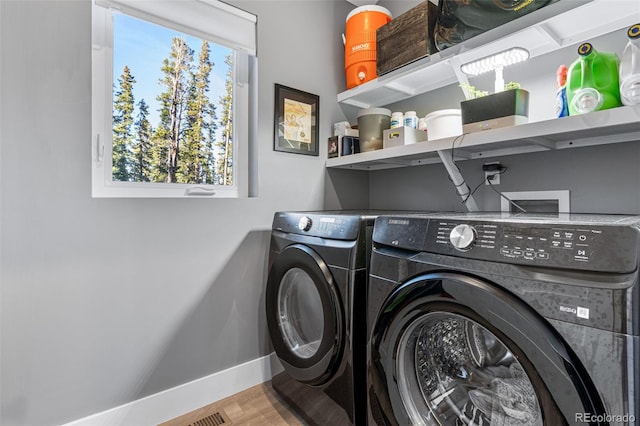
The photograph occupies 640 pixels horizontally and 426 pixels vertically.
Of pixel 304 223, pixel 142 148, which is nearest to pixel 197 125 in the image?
pixel 142 148

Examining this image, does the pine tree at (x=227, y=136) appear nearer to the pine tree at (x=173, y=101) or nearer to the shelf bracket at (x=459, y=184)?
the pine tree at (x=173, y=101)

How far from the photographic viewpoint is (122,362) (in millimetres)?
1434

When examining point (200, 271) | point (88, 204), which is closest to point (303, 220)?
point (200, 271)

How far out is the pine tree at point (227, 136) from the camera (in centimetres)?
183

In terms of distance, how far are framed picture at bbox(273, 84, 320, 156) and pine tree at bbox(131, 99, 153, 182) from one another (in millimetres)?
679

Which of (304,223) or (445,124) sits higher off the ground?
(445,124)

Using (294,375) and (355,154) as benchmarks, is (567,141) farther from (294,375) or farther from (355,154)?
(294,375)

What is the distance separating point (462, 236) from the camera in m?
0.87

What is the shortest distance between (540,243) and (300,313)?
1125 millimetres

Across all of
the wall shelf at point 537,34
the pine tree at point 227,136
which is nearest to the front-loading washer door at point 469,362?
the wall shelf at point 537,34

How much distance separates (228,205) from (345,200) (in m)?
0.87

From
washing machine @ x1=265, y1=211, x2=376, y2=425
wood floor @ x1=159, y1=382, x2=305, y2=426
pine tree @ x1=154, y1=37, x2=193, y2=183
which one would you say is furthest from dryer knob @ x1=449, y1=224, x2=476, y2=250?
pine tree @ x1=154, y1=37, x2=193, y2=183

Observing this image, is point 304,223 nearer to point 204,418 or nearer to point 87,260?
point 87,260

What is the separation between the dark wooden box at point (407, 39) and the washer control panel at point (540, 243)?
1115 mm
